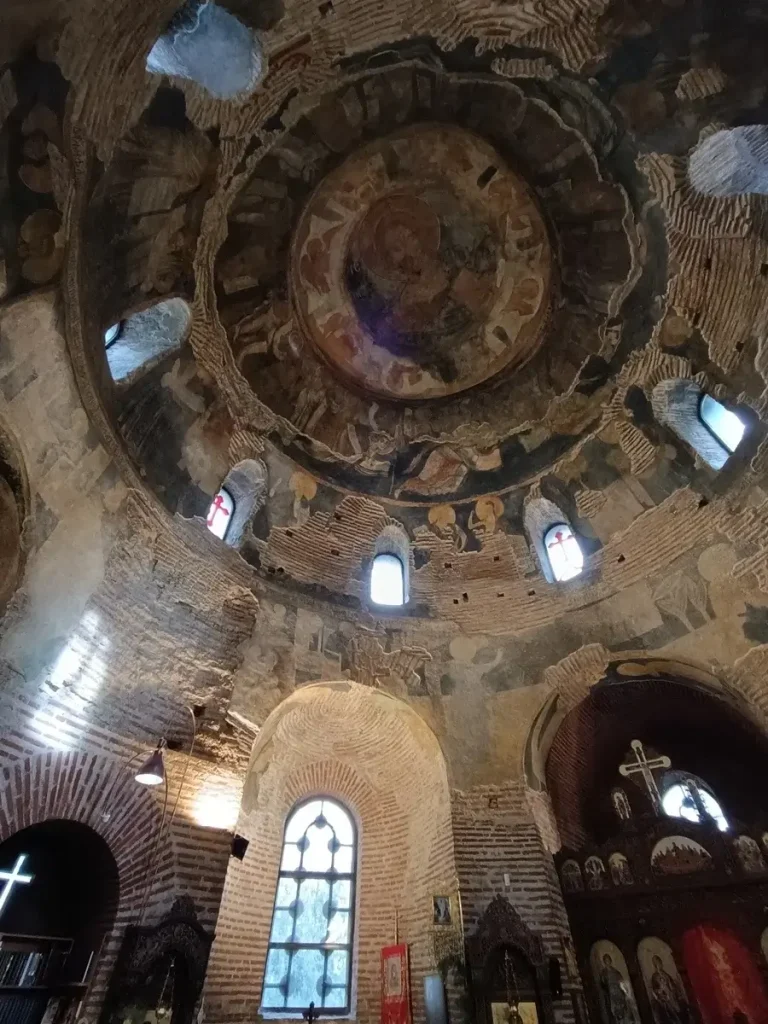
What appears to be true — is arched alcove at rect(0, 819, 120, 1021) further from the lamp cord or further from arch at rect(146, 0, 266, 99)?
arch at rect(146, 0, 266, 99)

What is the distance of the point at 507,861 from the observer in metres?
6.97

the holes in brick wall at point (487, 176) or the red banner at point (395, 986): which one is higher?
the holes in brick wall at point (487, 176)

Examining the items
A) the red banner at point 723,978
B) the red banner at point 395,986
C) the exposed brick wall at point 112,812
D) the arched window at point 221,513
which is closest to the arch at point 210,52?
the arched window at point 221,513

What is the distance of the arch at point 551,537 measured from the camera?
9516 mm

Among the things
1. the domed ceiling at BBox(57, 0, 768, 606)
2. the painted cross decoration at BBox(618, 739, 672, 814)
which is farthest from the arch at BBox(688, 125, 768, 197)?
the painted cross decoration at BBox(618, 739, 672, 814)

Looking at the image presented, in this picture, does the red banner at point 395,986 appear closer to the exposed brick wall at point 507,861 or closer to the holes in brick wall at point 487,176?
the exposed brick wall at point 507,861

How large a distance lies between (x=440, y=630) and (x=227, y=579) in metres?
3.30

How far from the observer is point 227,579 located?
318 inches

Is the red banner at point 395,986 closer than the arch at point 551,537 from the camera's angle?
Yes

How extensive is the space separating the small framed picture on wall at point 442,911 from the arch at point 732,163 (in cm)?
951

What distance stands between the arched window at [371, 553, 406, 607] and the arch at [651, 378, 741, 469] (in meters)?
4.87

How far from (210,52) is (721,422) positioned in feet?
27.0

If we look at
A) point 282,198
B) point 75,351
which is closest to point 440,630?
point 75,351

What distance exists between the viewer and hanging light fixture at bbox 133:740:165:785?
563 cm
